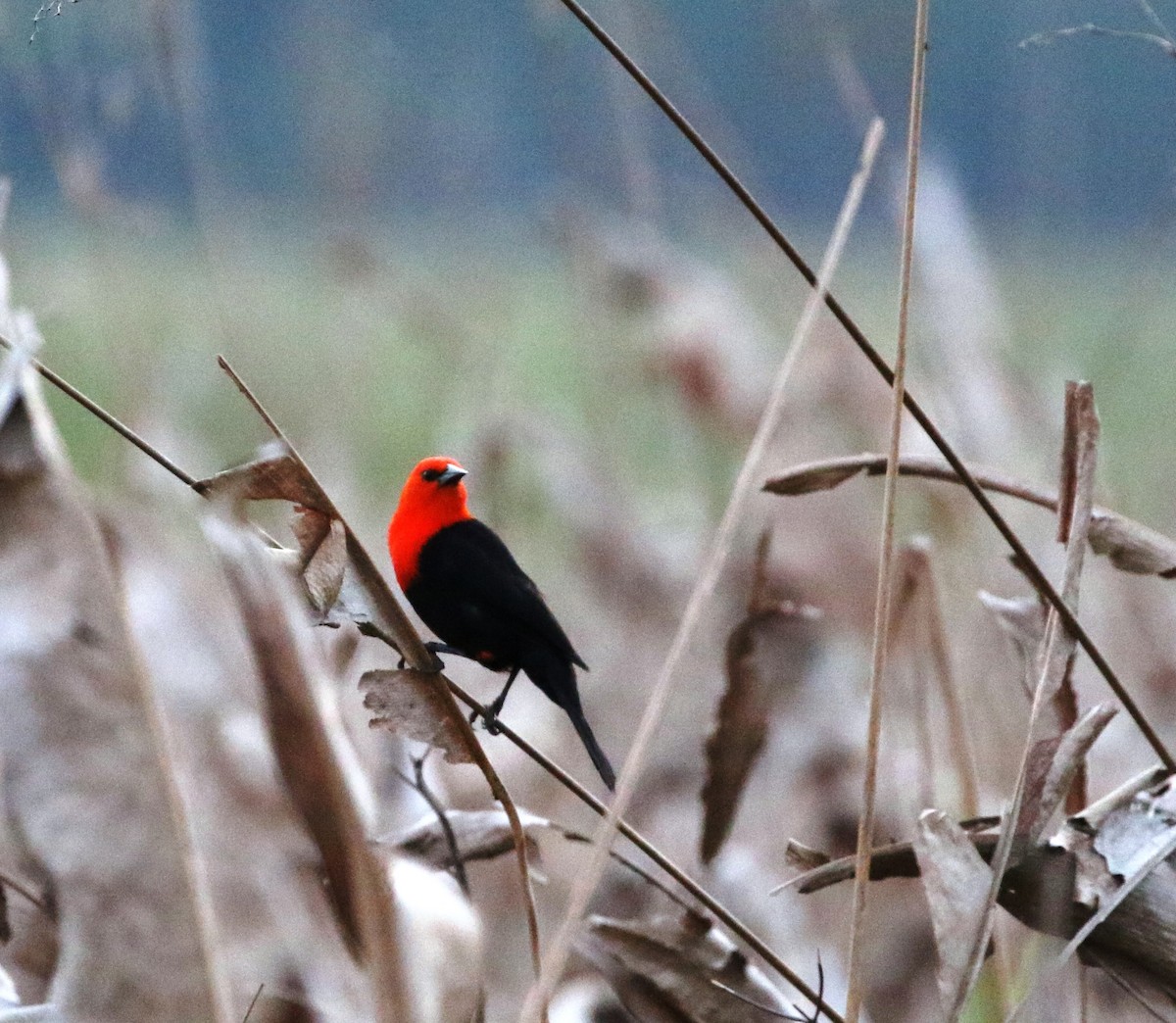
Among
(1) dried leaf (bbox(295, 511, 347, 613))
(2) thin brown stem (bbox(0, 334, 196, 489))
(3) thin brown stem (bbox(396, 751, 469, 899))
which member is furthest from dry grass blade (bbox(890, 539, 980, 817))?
(2) thin brown stem (bbox(0, 334, 196, 489))

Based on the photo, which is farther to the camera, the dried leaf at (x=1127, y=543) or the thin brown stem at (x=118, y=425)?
the dried leaf at (x=1127, y=543)

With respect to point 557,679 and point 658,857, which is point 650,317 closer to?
point 557,679

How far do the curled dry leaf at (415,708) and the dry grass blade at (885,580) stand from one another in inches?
10.9

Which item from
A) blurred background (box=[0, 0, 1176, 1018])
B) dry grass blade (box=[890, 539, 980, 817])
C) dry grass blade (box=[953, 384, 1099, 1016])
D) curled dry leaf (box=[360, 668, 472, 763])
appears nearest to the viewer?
curled dry leaf (box=[360, 668, 472, 763])

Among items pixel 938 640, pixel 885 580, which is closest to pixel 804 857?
pixel 885 580

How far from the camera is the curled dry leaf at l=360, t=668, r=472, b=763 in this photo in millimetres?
1007

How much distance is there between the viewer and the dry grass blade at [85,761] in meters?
0.79

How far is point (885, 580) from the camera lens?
107 centimetres

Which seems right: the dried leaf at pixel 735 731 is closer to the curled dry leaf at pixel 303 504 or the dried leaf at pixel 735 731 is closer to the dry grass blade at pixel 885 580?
the dry grass blade at pixel 885 580

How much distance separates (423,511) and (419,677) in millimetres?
321

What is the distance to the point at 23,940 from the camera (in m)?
1.25

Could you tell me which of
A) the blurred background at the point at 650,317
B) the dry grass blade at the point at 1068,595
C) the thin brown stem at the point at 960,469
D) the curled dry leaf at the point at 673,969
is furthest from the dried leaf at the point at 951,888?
the blurred background at the point at 650,317

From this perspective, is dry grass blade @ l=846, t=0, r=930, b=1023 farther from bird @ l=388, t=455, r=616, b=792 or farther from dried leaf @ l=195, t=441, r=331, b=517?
dried leaf @ l=195, t=441, r=331, b=517

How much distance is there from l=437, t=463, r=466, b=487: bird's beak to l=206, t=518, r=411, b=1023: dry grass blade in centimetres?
51
